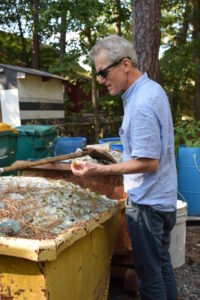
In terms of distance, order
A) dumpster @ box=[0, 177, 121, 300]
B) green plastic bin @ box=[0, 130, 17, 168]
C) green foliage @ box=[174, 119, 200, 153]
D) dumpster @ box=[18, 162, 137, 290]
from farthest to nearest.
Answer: green plastic bin @ box=[0, 130, 17, 168], green foliage @ box=[174, 119, 200, 153], dumpster @ box=[18, 162, 137, 290], dumpster @ box=[0, 177, 121, 300]

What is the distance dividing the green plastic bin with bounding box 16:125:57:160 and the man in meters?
3.94

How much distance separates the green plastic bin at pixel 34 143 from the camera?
582 cm

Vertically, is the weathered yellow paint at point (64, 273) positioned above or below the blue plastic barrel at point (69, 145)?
below

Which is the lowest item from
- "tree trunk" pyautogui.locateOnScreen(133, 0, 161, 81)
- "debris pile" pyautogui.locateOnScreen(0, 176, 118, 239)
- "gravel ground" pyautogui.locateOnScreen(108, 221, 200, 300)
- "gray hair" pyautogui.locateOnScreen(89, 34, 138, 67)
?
"gravel ground" pyautogui.locateOnScreen(108, 221, 200, 300)

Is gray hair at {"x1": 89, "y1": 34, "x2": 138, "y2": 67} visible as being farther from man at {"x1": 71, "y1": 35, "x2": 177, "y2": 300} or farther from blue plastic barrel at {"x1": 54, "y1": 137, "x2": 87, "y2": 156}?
blue plastic barrel at {"x1": 54, "y1": 137, "x2": 87, "y2": 156}

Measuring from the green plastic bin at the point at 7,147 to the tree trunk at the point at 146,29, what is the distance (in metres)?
2.34

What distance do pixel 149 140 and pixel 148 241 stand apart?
0.64 metres

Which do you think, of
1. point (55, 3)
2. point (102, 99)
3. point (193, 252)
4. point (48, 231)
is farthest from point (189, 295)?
point (102, 99)

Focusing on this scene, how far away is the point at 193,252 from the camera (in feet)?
13.6

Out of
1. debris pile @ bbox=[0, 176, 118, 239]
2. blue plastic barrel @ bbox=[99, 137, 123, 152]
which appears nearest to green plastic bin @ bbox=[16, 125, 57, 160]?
blue plastic barrel @ bbox=[99, 137, 123, 152]

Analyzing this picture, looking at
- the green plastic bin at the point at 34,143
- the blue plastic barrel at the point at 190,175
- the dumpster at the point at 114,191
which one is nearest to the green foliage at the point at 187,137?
the blue plastic barrel at the point at 190,175

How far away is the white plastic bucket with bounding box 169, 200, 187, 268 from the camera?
3490 mm

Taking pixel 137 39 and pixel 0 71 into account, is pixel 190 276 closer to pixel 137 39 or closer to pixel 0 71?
pixel 137 39

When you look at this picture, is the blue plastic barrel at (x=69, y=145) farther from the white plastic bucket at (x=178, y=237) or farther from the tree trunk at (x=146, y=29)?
the white plastic bucket at (x=178, y=237)
